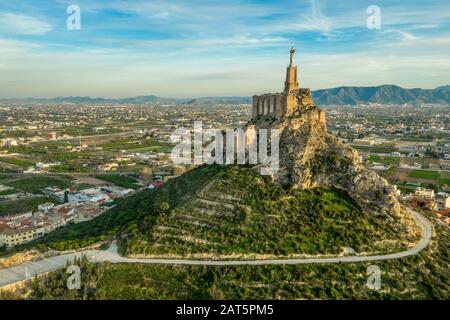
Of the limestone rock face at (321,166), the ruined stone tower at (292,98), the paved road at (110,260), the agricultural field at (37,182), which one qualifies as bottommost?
the agricultural field at (37,182)

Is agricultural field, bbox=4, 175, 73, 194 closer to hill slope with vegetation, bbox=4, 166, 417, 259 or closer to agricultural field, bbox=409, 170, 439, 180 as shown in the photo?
hill slope with vegetation, bbox=4, 166, 417, 259

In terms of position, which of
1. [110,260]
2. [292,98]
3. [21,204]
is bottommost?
[21,204]

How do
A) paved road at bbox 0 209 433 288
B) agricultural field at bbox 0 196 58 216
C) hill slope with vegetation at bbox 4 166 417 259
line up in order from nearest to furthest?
1. paved road at bbox 0 209 433 288
2. hill slope with vegetation at bbox 4 166 417 259
3. agricultural field at bbox 0 196 58 216

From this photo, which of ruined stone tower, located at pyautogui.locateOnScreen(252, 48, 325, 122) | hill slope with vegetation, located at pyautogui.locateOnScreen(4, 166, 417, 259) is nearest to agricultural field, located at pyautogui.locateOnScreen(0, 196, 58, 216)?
hill slope with vegetation, located at pyautogui.locateOnScreen(4, 166, 417, 259)

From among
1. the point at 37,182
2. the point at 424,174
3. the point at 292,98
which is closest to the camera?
the point at 292,98

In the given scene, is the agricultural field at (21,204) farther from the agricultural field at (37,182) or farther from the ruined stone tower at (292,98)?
the ruined stone tower at (292,98)

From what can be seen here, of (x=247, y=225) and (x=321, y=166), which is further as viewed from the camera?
(x=321, y=166)

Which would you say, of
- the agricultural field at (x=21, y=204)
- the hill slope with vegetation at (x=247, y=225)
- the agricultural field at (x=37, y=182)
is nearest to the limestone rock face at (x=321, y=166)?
the hill slope with vegetation at (x=247, y=225)

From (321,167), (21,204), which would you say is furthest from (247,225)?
(21,204)

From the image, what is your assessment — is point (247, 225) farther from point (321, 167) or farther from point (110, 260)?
point (110, 260)
